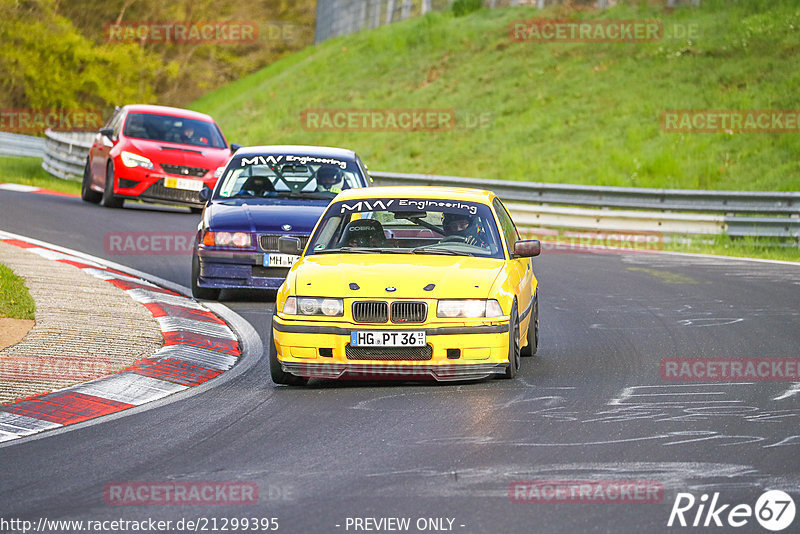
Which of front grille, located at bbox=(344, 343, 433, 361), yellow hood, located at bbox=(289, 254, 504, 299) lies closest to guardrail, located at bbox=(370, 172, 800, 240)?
yellow hood, located at bbox=(289, 254, 504, 299)

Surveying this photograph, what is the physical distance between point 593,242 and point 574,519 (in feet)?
57.6

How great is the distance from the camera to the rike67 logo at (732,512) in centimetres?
566

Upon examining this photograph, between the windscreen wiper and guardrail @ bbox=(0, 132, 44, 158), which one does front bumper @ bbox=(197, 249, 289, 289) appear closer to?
the windscreen wiper

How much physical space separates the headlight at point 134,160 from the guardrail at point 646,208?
18.2ft

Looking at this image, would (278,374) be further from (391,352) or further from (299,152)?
(299,152)

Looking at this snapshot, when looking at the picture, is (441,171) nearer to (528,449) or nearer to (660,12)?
(660,12)

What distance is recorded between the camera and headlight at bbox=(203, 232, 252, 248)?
13.3 metres

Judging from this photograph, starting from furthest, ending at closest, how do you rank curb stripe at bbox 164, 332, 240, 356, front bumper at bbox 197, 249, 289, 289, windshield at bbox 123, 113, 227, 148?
1. windshield at bbox 123, 113, 227, 148
2. front bumper at bbox 197, 249, 289, 289
3. curb stripe at bbox 164, 332, 240, 356

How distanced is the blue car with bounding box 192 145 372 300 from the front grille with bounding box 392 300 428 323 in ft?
14.3

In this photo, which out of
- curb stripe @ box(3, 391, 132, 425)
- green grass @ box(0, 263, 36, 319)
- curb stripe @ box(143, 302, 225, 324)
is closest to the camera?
curb stripe @ box(3, 391, 132, 425)

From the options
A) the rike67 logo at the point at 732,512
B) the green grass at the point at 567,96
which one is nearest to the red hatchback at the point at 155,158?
the green grass at the point at 567,96

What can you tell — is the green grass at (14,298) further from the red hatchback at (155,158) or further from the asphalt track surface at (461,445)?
the red hatchback at (155,158)

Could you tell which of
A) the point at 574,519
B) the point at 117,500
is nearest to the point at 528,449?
the point at 574,519

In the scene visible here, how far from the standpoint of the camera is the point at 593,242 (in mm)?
23016
